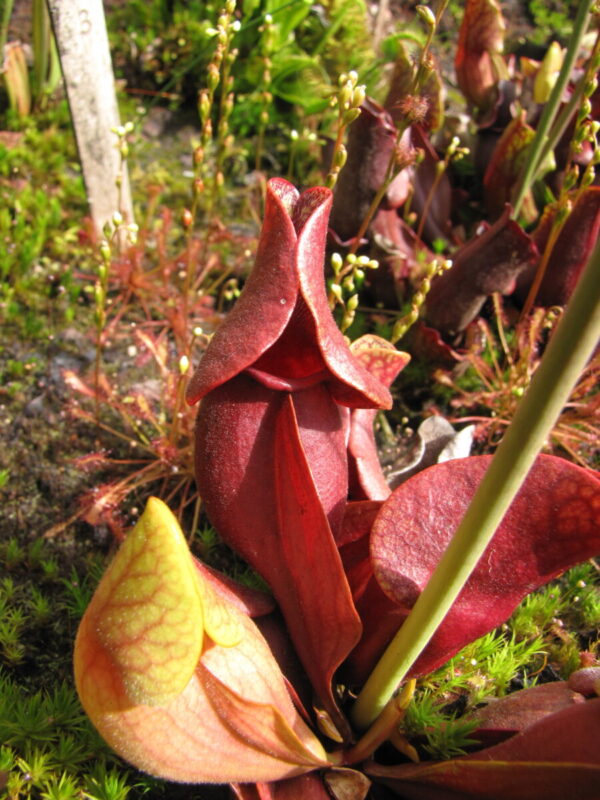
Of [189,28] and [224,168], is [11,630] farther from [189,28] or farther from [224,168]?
[189,28]

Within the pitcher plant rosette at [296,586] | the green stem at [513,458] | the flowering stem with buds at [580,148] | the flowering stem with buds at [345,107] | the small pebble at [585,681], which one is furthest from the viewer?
the flowering stem with buds at [580,148]

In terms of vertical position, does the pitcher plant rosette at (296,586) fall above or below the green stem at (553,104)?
below

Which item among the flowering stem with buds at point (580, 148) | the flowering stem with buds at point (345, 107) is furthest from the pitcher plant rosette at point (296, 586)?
the flowering stem with buds at point (580, 148)

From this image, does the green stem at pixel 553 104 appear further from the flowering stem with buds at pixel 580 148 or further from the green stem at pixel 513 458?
the green stem at pixel 513 458

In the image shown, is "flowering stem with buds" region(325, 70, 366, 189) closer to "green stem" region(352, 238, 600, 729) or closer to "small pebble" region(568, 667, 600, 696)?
"green stem" region(352, 238, 600, 729)

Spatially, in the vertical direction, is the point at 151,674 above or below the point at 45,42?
below

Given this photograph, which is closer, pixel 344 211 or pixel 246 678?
pixel 246 678

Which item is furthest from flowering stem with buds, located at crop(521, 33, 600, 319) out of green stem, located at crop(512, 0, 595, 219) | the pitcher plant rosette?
the pitcher plant rosette

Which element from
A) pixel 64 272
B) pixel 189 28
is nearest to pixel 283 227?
pixel 64 272
